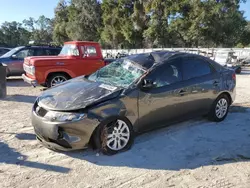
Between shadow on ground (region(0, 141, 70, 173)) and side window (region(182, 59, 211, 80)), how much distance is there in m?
2.85

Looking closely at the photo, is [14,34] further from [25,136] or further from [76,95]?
[76,95]

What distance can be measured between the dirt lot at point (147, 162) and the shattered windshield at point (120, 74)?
1.10 metres

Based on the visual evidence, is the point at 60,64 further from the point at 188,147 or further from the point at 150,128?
the point at 188,147

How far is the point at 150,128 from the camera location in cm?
450

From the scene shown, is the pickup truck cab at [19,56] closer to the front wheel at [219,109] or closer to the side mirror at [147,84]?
the front wheel at [219,109]

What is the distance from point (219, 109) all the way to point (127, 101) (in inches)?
102

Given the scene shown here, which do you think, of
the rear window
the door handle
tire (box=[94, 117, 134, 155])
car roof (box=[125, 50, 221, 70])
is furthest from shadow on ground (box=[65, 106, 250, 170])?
the rear window

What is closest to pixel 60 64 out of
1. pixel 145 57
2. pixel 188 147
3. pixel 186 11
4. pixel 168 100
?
pixel 145 57

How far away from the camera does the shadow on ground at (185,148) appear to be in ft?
12.5

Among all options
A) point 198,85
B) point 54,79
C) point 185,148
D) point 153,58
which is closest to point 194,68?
point 198,85

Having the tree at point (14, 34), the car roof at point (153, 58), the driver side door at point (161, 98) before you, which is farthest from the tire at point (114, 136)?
the tree at point (14, 34)

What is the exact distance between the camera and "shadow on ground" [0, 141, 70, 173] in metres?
3.61

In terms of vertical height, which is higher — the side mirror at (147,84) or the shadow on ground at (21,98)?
the side mirror at (147,84)

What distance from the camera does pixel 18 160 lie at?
3.85m
